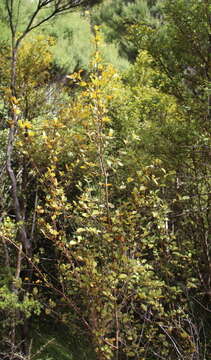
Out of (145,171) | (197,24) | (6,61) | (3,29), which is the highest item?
(3,29)

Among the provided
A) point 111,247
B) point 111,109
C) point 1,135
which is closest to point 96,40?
point 111,247

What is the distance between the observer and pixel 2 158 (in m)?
3.51

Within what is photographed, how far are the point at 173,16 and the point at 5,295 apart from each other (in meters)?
2.84

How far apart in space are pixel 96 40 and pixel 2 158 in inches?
78.5

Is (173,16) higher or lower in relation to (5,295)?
higher

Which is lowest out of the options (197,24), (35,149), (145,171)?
(145,171)

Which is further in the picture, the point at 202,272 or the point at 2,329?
the point at 202,272

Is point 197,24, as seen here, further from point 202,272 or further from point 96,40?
point 202,272

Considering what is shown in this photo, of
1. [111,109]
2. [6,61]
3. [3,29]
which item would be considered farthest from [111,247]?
[3,29]

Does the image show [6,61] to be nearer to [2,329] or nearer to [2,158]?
[2,158]

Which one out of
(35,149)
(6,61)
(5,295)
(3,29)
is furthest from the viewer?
(3,29)

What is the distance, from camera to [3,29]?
5.81m

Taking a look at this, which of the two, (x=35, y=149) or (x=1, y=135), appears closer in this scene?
(x=35, y=149)

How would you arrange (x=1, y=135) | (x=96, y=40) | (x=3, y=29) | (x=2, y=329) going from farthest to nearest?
(x=3, y=29) < (x=1, y=135) < (x=2, y=329) < (x=96, y=40)
